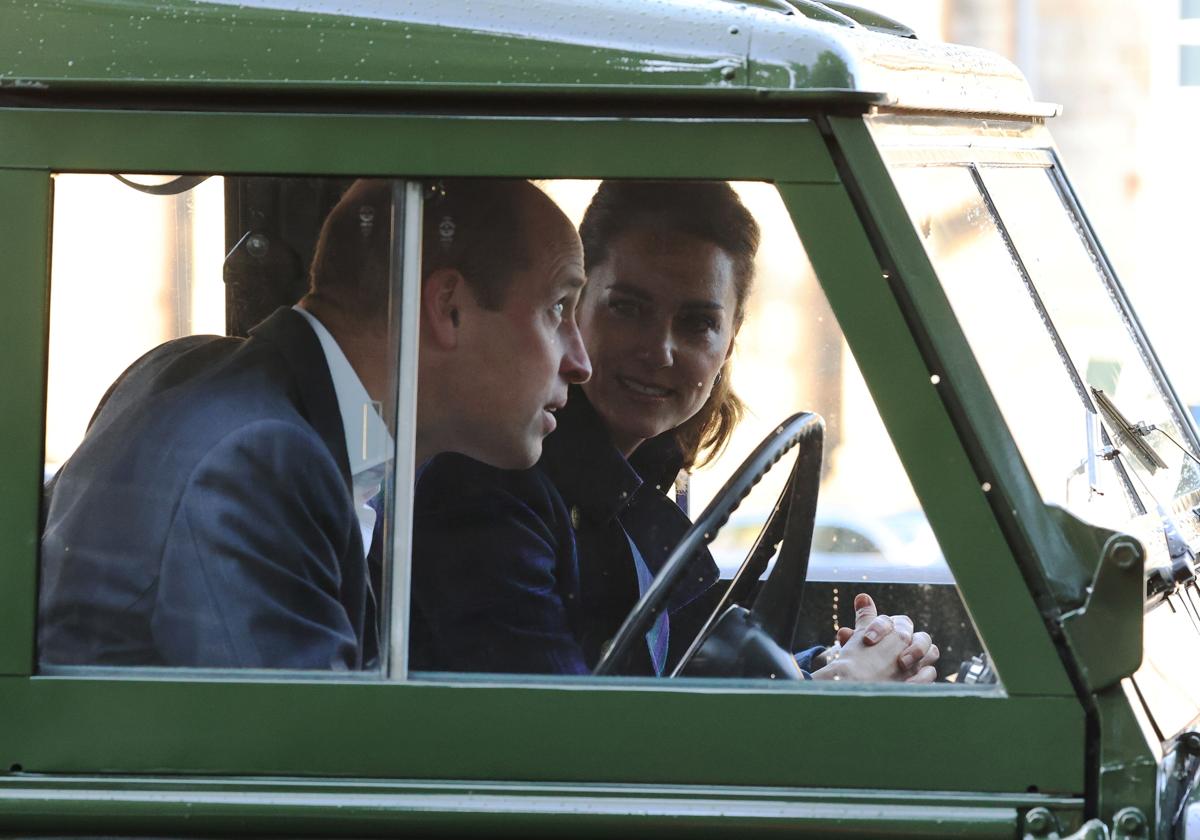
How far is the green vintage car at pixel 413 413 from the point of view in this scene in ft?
5.93

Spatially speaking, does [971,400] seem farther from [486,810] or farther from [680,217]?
[486,810]

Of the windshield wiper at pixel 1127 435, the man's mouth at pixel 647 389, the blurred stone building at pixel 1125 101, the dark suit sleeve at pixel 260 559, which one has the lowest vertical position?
the dark suit sleeve at pixel 260 559

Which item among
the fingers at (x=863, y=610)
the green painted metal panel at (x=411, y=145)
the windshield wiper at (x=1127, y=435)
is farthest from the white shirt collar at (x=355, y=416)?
the windshield wiper at (x=1127, y=435)

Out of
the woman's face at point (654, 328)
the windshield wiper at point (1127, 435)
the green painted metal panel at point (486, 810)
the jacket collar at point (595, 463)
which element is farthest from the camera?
the windshield wiper at point (1127, 435)

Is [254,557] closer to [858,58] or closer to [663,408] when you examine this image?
[663,408]

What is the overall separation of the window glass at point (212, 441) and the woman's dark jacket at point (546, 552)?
0.26 ft

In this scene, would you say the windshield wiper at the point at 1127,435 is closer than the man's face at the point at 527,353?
No

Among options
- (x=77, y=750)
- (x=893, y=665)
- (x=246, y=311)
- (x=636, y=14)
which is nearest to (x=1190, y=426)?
(x=893, y=665)

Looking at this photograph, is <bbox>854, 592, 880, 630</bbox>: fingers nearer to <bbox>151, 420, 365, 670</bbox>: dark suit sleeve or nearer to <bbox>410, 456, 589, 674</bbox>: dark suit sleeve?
<bbox>410, 456, 589, 674</bbox>: dark suit sleeve

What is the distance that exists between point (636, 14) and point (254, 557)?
0.73 m

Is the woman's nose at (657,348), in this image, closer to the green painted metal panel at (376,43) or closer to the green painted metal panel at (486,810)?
the green painted metal panel at (376,43)

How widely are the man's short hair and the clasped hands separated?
2.02ft

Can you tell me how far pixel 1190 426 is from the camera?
259 centimetres

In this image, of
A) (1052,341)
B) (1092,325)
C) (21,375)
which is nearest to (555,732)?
(21,375)
